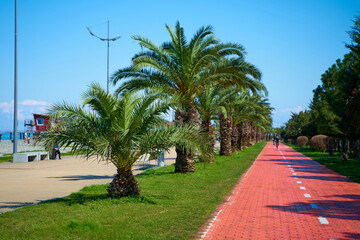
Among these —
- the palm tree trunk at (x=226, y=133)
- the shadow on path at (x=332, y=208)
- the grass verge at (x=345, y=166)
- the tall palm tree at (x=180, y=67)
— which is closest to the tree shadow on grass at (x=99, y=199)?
the shadow on path at (x=332, y=208)

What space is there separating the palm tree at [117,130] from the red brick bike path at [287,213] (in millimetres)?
2534

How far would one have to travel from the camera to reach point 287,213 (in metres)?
9.13

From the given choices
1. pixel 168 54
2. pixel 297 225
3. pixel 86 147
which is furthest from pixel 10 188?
pixel 297 225

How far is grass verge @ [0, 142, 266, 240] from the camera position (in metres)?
6.90

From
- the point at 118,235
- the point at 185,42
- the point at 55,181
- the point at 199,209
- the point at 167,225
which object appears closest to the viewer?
the point at 118,235

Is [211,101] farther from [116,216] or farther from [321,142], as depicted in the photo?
[321,142]

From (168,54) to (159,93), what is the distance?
24.1ft

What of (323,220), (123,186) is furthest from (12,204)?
(323,220)

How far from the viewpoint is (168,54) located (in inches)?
711

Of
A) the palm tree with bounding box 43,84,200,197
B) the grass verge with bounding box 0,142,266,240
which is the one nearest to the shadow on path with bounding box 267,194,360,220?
the grass verge with bounding box 0,142,266,240

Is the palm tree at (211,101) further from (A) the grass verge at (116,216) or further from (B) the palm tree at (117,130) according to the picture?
(B) the palm tree at (117,130)

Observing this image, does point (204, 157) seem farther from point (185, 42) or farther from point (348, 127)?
point (348, 127)

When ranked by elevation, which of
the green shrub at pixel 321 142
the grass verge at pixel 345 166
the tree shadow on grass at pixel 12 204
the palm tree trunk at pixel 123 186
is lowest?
the grass verge at pixel 345 166

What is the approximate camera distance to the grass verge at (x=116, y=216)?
22.6ft
